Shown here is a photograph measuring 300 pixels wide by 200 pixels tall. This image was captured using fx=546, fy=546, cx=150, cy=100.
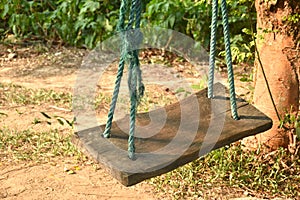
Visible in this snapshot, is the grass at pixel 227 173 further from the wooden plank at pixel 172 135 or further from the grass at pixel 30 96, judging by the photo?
the grass at pixel 30 96

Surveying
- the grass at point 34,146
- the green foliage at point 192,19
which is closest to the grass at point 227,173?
the grass at point 34,146

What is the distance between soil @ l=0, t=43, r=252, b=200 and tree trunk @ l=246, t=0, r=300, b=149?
881 mm

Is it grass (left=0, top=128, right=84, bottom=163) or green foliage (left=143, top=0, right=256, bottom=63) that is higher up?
green foliage (left=143, top=0, right=256, bottom=63)

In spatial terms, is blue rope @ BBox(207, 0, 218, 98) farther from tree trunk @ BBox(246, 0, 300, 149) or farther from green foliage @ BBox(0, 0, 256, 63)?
green foliage @ BBox(0, 0, 256, 63)

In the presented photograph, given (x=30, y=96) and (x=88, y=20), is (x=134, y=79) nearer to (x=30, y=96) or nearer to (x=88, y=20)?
(x=30, y=96)

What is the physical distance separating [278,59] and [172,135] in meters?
1.23

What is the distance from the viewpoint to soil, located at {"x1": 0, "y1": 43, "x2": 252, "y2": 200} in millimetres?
3301

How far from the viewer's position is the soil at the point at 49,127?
10.8 feet

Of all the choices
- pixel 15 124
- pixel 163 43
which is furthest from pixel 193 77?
pixel 15 124

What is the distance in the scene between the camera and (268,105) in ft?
11.1

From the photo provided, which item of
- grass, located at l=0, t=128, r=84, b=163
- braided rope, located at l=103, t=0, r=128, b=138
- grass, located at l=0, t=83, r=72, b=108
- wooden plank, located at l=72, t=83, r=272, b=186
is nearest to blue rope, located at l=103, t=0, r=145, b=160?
braided rope, located at l=103, t=0, r=128, b=138

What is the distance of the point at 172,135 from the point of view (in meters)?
2.36

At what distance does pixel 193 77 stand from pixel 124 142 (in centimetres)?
352

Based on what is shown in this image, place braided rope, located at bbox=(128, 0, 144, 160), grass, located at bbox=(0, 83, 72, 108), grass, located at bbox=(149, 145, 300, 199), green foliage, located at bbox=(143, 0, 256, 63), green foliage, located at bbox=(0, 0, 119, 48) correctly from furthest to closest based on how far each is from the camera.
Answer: green foliage, located at bbox=(0, 0, 119, 48)
green foliage, located at bbox=(143, 0, 256, 63)
grass, located at bbox=(0, 83, 72, 108)
grass, located at bbox=(149, 145, 300, 199)
braided rope, located at bbox=(128, 0, 144, 160)
